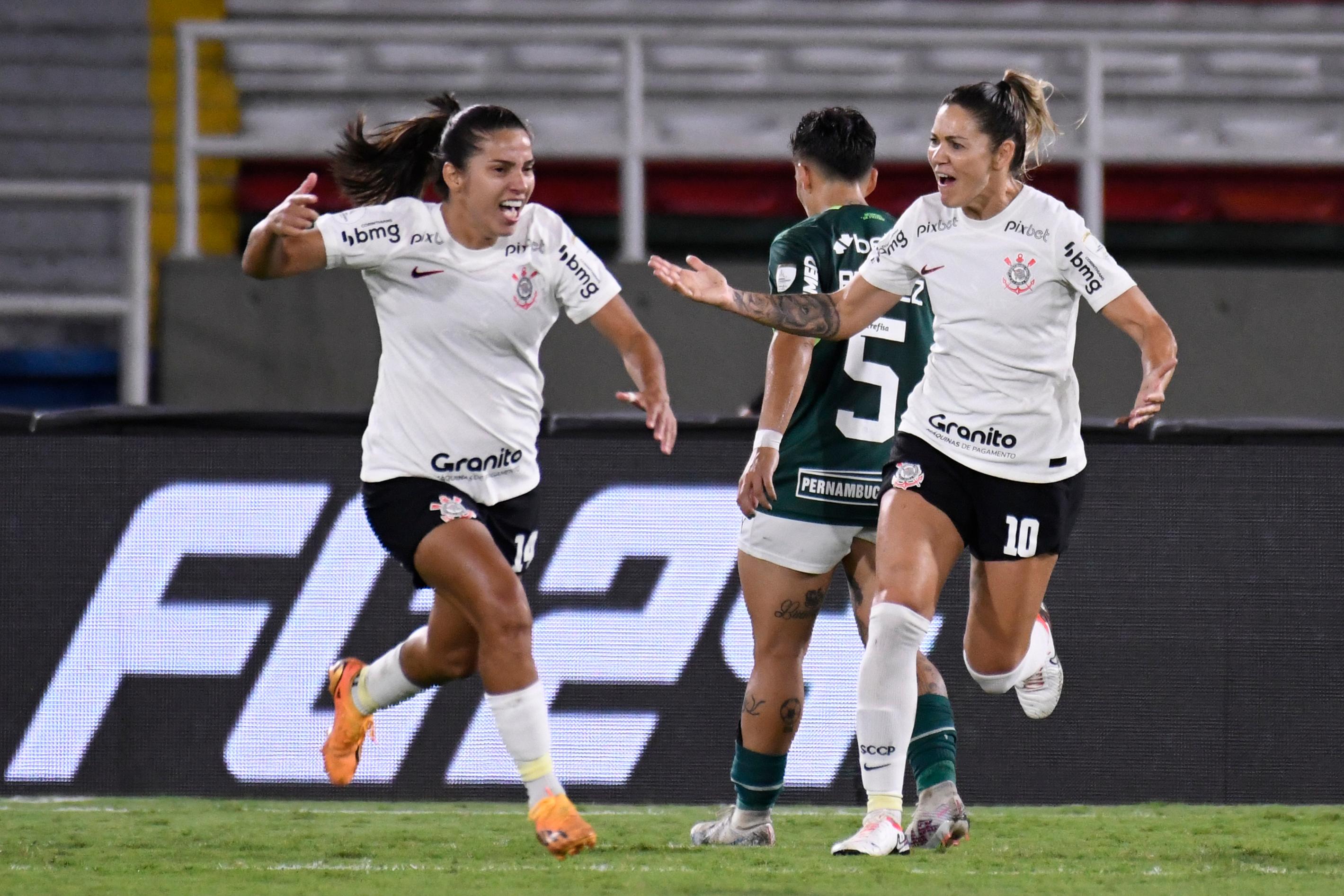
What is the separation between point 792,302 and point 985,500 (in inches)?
28.5

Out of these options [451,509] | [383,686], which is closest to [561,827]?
[451,509]

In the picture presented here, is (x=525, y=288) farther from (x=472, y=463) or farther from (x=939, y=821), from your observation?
(x=939, y=821)

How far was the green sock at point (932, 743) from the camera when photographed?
512cm

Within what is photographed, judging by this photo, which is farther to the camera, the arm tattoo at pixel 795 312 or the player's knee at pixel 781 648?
the player's knee at pixel 781 648

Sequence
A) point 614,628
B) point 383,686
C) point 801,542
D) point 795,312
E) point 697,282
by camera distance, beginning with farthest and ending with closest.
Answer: point 614,628 → point 383,686 → point 801,542 → point 795,312 → point 697,282

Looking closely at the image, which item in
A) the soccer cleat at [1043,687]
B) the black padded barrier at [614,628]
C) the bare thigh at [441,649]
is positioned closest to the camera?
the bare thigh at [441,649]

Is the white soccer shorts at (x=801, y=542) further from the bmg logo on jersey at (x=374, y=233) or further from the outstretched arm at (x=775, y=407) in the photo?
the bmg logo on jersey at (x=374, y=233)

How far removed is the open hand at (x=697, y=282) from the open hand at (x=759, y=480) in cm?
56

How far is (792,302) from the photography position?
4.93 metres

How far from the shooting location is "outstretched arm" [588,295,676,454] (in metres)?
4.91

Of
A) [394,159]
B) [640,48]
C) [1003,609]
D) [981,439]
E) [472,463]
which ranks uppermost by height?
[640,48]

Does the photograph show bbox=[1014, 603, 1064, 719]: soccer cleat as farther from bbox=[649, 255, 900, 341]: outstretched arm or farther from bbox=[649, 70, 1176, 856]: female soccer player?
bbox=[649, 255, 900, 341]: outstretched arm

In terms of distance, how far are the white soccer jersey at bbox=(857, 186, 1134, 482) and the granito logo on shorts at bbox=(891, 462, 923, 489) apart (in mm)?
88

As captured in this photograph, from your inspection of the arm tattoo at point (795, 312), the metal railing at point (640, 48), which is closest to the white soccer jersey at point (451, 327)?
the arm tattoo at point (795, 312)
